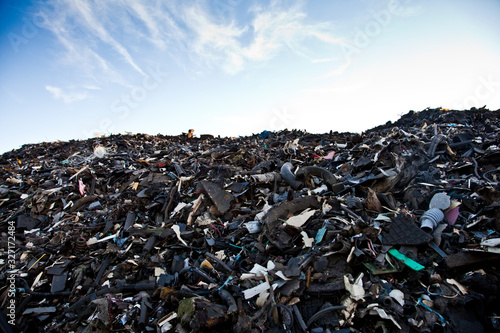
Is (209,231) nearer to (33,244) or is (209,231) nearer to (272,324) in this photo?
(272,324)

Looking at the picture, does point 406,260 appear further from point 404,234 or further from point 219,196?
point 219,196

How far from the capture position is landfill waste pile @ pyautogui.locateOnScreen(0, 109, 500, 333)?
245 centimetres

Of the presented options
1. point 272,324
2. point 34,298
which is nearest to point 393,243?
point 272,324

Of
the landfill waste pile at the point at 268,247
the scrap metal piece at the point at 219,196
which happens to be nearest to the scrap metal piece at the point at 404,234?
the landfill waste pile at the point at 268,247

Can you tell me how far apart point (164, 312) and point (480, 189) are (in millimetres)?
5199

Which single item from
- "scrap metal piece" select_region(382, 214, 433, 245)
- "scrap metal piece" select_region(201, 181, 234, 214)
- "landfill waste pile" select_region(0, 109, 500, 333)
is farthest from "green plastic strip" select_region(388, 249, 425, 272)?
"scrap metal piece" select_region(201, 181, 234, 214)

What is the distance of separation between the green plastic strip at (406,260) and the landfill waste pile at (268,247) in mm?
13

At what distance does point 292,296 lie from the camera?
2.62 m

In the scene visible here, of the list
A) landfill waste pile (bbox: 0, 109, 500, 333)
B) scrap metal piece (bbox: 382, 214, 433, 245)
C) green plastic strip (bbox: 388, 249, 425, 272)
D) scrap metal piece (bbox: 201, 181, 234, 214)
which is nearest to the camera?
landfill waste pile (bbox: 0, 109, 500, 333)

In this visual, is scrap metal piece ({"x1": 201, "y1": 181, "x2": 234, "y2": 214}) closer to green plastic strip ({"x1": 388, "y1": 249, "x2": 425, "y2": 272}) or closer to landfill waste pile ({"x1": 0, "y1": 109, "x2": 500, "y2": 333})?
landfill waste pile ({"x1": 0, "y1": 109, "x2": 500, "y2": 333})

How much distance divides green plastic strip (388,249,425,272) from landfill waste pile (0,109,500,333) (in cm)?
1

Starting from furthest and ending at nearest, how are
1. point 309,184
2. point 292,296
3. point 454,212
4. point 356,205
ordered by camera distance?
point 309,184, point 356,205, point 454,212, point 292,296

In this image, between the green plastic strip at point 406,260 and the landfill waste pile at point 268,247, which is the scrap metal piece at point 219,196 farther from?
Result: the green plastic strip at point 406,260

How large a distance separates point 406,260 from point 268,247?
5.92 ft
